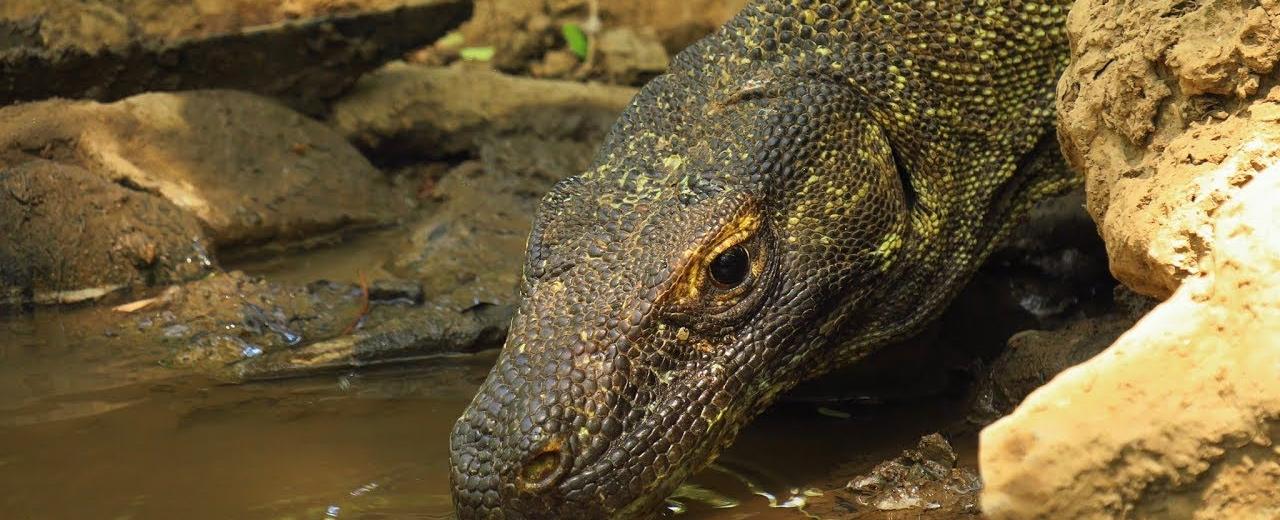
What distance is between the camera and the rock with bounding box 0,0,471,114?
7.29m

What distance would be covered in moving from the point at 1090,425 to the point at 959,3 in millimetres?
2629

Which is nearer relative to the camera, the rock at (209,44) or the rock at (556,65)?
the rock at (209,44)

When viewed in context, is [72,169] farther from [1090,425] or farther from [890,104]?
[1090,425]

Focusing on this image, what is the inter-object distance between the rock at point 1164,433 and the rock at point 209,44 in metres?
5.99

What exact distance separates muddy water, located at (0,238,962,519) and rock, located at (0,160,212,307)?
0.35 m

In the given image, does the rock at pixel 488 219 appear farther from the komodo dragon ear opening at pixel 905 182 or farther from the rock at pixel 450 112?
the komodo dragon ear opening at pixel 905 182

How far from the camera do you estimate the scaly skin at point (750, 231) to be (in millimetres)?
3840

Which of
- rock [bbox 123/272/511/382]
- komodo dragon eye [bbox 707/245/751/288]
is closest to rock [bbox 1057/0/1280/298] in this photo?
Result: komodo dragon eye [bbox 707/245/751/288]


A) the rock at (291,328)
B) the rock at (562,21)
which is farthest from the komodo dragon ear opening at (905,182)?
the rock at (562,21)

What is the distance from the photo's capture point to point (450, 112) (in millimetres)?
8609

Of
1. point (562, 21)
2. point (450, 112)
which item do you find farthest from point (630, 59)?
point (450, 112)

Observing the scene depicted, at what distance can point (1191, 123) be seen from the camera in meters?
3.54

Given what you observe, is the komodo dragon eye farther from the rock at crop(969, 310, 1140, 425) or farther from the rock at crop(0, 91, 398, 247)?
the rock at crop(0, 91, 398, 247)

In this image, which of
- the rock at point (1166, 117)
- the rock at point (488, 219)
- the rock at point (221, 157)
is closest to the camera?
the rock at point (1166, 117)
